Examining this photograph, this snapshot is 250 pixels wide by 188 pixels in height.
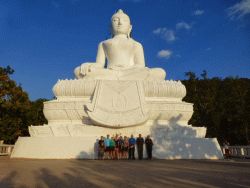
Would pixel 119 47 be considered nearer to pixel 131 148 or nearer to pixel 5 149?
pixel 131 148

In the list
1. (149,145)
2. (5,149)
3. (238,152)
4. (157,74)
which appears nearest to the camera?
(149,145)

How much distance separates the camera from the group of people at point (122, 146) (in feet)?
54.3

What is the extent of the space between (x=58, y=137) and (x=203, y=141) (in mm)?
6364

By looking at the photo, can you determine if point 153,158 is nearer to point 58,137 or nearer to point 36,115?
point 58,137

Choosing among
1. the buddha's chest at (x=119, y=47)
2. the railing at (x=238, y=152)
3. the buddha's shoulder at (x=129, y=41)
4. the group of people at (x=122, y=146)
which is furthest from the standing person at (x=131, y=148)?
the buddha's shoulder at (x=129, y=41)

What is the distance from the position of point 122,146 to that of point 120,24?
9007 millimetres

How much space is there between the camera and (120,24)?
23312 mm

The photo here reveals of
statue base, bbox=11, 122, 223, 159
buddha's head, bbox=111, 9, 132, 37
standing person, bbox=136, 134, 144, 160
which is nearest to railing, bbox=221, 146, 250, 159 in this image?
statue base, bbox=11, 122, 223, 159

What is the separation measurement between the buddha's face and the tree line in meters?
10.2

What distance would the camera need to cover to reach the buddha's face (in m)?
23.3

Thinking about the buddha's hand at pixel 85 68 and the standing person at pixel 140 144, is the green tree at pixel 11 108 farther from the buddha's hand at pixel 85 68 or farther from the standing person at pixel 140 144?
the standing person at pixel 140 144

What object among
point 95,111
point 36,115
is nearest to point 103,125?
point 95,111

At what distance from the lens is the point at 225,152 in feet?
68.7

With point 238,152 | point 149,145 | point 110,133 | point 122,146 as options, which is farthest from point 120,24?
point 238,152
